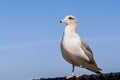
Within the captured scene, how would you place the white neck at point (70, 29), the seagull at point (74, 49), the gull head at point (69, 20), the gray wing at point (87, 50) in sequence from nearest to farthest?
the seagull at point (74, 49) → the white neck at point (70, 29) → the gray wing at point (87, 50) → the gull head at point (69, 20)

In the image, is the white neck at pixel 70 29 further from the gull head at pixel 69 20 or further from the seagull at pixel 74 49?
the gull head at pixel 69 20

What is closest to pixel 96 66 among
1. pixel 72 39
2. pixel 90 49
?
pixel 90 49

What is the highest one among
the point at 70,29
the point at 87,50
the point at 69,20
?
the point at 69,20

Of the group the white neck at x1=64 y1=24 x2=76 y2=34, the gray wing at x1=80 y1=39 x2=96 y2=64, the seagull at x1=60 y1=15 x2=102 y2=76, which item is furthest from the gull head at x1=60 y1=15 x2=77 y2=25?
the gray wing at x1=80 y1=39 x2=96 y2=64

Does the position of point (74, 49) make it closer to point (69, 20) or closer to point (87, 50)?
point (87, 50)

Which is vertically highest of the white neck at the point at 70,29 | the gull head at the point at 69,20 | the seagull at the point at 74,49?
the gull head at the point at 69,20

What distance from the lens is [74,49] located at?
15.1 meters

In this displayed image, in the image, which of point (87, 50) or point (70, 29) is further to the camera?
point (87, 50)

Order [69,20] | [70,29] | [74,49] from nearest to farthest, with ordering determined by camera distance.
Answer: [74,49]
[70,29]
[69,20]

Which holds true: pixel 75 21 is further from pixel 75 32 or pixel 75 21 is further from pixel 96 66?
pixel 96 66

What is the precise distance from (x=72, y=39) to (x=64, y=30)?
0.62 metres

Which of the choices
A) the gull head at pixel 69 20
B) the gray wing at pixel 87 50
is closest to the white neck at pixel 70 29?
the gull head at pixel 69 20

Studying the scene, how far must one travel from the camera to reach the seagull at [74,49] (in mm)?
14945

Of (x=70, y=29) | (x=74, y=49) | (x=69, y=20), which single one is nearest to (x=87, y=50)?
(x=74, y=49)
